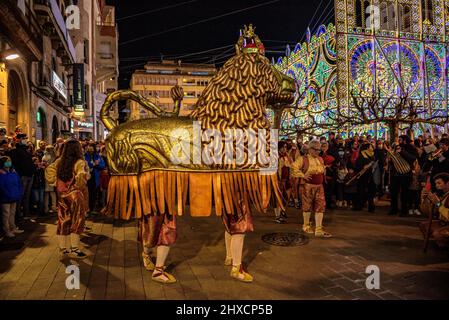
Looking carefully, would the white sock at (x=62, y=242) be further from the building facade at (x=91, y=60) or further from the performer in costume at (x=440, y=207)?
the building facade at (x=91, y=60)

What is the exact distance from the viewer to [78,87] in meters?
20.3

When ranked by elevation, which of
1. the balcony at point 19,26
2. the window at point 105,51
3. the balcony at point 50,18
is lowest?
the balcony at point 19,26

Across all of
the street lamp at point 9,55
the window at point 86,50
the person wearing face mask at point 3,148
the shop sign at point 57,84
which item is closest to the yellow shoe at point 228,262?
the person wearing face mask at point 3,148

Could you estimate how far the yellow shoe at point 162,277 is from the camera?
3.48 meters

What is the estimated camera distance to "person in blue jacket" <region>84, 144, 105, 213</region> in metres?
7.93

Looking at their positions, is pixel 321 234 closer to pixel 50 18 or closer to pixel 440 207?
pixel 440 207

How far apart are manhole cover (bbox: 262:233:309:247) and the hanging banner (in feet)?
60.6

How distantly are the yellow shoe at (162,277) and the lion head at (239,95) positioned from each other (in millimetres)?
1675

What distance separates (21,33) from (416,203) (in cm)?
1187

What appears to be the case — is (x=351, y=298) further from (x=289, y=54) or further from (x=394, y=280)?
(x=289, y=54)

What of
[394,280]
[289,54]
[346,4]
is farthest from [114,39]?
[394,280]
